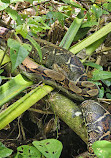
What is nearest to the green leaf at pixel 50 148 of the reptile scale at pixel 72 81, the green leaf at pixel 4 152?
the green leaf at pixel 4 152

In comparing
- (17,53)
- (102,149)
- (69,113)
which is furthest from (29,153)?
(17,53)

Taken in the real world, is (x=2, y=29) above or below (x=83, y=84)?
above

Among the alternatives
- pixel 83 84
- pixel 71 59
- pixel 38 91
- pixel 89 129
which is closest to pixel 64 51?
pixel 71 59

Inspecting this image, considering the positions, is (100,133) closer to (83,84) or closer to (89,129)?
(89,129)

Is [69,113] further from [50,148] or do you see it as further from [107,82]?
[107,82]

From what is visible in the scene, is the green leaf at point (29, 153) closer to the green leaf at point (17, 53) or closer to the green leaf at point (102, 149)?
the green leaf at point (102, 149)

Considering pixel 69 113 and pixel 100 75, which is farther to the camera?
pixel 100 75
